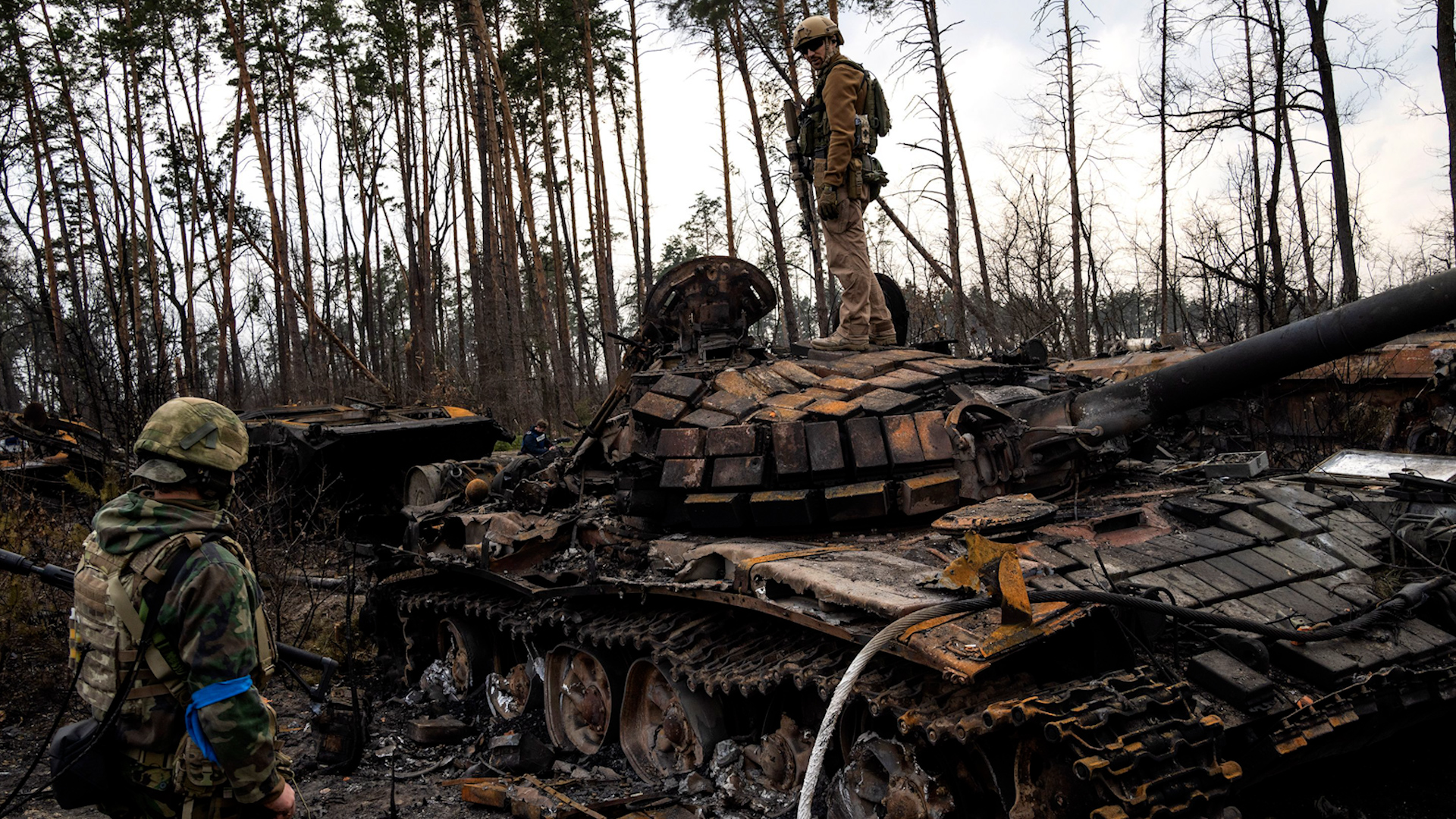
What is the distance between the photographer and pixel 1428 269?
19281mm

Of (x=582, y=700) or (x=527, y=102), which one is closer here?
(x=582, y=700)

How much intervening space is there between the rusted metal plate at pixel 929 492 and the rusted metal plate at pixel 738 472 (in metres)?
0.77

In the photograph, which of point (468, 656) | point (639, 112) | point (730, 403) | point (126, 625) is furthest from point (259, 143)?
point (126, 625)

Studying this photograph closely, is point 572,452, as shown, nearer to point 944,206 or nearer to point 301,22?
point 944,206

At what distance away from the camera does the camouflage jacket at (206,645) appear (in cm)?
274

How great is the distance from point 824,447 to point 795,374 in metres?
1.15

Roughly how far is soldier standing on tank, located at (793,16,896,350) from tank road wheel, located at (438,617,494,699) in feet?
11.7

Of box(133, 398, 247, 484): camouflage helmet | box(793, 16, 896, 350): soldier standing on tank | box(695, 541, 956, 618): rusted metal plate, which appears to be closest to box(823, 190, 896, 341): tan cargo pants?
box(793, 16, 896, 350): soldier standing on tank

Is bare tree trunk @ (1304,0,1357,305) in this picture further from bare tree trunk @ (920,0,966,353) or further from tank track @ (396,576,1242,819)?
tank track @ (396,576,1242,819)

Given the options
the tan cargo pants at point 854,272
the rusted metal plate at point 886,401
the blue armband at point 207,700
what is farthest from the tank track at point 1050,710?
the tan cargo pants at point 854,272

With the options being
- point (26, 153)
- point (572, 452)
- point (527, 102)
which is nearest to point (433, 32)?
point (527, 102)

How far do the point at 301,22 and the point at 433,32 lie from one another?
341cm

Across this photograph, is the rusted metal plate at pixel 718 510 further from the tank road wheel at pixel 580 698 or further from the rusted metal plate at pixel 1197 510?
the rusted metal plate at pixel 1197 510

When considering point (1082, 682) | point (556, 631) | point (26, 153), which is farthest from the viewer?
point (26, 153)
